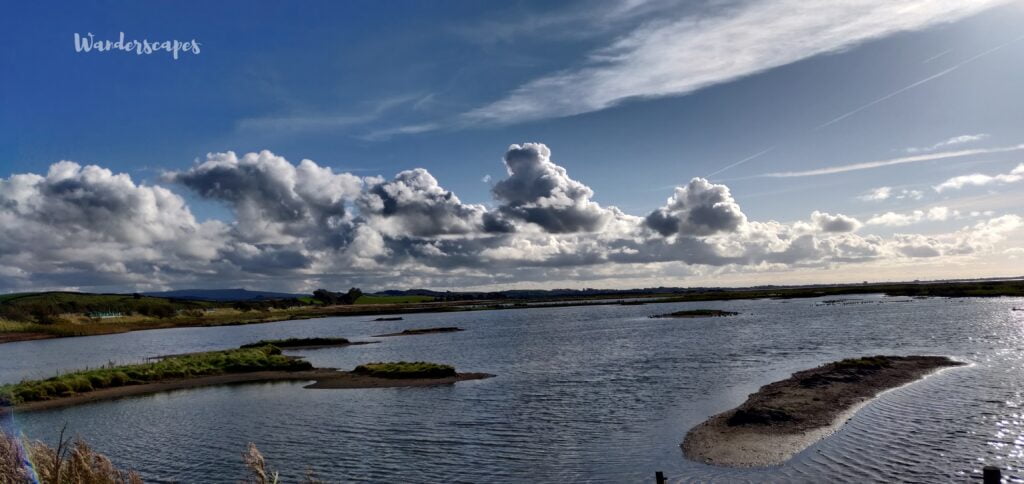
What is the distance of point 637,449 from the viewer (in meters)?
28.6

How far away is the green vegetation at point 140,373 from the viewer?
5428 centimetres

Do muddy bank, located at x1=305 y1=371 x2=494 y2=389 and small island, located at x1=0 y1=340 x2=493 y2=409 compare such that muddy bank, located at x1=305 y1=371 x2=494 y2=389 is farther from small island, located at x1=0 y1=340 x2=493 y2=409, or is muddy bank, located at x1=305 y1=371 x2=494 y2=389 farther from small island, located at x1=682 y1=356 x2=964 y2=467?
small island, located at x1=682 y1=356 x2=964 y2=467

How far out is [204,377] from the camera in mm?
65938

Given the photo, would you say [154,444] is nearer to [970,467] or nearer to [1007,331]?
[970,467]

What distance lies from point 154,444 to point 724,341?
6591 centimetres

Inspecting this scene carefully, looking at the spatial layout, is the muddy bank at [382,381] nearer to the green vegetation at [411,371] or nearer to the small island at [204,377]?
the small island at [204,377]

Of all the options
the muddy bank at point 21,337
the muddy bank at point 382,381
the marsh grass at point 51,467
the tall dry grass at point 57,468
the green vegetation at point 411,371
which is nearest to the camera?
the tall dry grass at point 57,468

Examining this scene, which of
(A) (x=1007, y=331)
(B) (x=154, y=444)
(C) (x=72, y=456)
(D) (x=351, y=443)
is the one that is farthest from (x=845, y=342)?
(C) (x=72, y=456)

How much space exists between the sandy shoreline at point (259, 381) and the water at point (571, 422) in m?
2.57

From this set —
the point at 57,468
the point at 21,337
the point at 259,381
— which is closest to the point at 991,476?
the point at 57,468

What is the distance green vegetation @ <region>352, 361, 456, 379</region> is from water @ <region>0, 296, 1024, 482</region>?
5.01 m

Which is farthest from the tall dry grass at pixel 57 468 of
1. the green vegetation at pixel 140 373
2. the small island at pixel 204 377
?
the green vegetation at pixel 140 373

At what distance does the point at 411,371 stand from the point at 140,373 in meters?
30.3

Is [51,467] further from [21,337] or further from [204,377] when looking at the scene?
[21,337]
